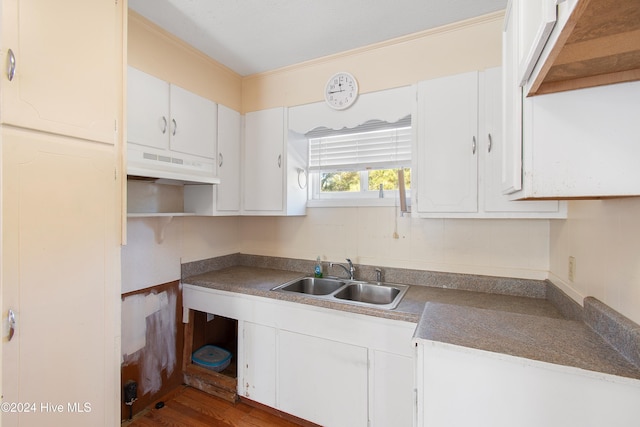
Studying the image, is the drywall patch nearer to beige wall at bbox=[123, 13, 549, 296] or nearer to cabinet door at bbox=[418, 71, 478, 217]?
beige wall at bbox=[123, 13, 549, 296]

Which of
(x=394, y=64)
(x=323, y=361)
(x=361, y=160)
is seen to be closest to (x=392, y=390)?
(x=323, y=361)

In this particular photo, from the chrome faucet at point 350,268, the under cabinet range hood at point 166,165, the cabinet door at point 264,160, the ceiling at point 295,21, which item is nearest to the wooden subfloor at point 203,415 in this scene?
the chrome faucet at point 350,268

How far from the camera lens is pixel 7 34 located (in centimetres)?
99

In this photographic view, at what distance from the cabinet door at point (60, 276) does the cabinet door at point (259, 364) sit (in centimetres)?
76

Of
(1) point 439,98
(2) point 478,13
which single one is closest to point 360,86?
(1) point 439,98

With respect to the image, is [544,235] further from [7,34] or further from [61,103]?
[7,34]

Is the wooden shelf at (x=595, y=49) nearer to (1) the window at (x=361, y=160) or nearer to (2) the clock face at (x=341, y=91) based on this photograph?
(1) the window at (x=361, y=160)

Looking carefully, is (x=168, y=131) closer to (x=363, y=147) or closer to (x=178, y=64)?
(x=178, y=64)

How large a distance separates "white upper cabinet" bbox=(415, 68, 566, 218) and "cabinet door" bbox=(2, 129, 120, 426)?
169 cm

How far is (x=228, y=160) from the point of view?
2.29m

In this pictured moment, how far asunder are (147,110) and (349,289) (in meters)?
1.75

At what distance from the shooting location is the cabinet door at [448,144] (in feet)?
5.47

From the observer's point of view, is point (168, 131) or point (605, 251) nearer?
point (605, 251)

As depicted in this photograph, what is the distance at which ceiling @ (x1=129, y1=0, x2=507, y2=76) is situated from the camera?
1.60 m
